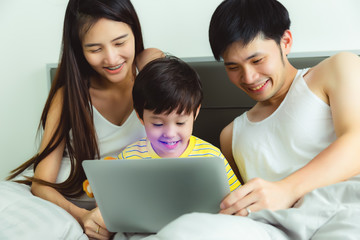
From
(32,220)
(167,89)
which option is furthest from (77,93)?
(32,220)

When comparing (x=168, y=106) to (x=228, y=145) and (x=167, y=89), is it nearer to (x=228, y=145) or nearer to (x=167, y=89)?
(x=167, y=89)

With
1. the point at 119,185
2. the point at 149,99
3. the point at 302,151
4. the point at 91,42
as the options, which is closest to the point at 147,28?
the point at 91,42

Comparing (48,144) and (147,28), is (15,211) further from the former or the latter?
(147,28)

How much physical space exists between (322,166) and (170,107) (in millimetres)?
455

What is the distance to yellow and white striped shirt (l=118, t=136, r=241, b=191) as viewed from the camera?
126cm

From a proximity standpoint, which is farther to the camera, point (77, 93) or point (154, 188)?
point (77, 93)

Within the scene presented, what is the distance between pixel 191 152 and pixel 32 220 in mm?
518

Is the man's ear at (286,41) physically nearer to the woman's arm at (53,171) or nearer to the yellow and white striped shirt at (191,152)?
the yellow and white striped shirt at (191,152)

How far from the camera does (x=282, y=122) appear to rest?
1269mm

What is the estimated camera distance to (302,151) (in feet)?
4.00

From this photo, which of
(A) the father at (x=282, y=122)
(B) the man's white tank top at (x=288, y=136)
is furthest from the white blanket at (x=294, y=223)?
(B) the man's white tank top at (x=288, y=136)

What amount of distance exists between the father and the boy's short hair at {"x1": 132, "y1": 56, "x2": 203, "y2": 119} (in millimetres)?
128

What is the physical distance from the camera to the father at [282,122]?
872mm

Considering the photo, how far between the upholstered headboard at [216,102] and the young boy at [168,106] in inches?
14.0
